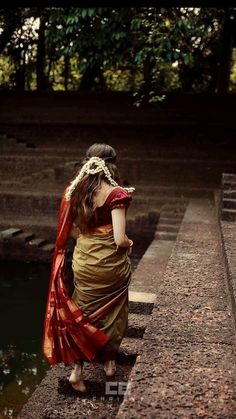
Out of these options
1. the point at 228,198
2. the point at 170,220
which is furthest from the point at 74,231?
the point at 170,220

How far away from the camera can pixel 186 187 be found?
398 inches

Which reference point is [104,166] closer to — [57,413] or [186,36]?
[57,413]

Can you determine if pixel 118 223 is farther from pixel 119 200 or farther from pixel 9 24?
pixel 9 24

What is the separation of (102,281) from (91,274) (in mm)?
80

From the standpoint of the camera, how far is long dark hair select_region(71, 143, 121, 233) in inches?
114

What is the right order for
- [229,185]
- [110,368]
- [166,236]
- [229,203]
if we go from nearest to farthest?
1. [110,368]
2. [229,203]
3. [229,185]
4. [166,236]

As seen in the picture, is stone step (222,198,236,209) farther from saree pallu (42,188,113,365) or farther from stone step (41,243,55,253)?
saree pallu (42,188,113,365)

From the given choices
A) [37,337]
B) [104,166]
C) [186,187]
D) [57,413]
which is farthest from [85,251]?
[186,187]

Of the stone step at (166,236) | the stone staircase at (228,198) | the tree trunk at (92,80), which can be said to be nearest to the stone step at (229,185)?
the stone staircase at (228,198)

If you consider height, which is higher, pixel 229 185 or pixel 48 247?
pixel 229 185

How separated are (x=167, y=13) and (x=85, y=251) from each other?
7726mm

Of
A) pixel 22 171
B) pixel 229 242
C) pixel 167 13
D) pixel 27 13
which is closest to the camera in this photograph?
pixel 229 242

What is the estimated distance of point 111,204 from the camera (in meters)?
2.86

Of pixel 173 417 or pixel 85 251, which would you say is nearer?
pixel 173 417
